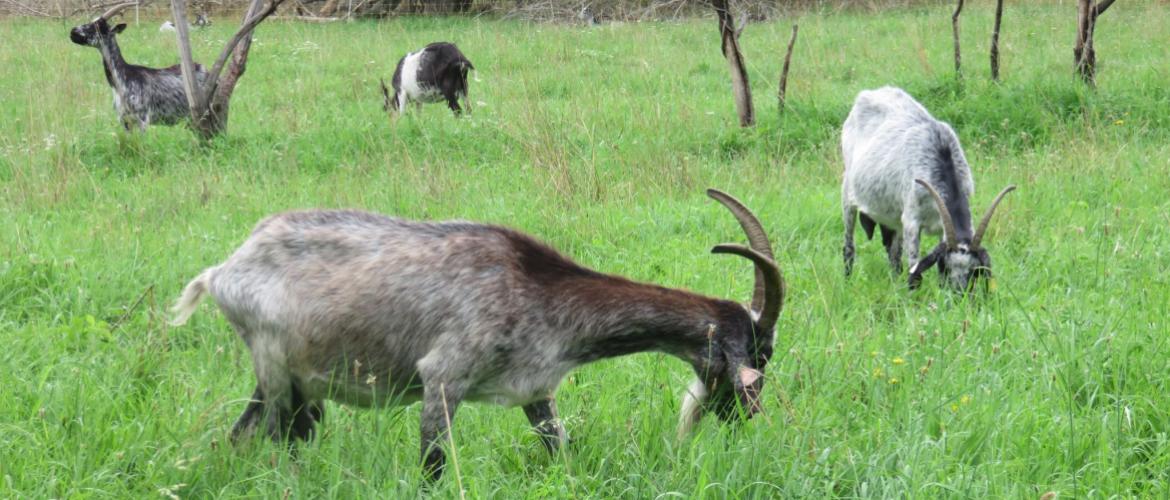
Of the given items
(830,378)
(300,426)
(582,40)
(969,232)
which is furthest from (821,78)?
(300,426)

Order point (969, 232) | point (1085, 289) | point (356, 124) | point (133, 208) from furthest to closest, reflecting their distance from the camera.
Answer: point (356, 124), point (133, 208), point (969, 232), point (1085, 289)

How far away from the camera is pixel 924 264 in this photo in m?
5.87

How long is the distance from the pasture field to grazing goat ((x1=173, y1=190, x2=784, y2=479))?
18cm

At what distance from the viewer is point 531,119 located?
9.05m

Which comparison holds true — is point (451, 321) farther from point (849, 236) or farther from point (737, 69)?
point (737, 69)

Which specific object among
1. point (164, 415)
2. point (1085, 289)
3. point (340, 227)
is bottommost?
point (1085, 289)

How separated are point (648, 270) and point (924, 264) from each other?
59.1 inches

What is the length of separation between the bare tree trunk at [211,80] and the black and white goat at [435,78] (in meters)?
2.65

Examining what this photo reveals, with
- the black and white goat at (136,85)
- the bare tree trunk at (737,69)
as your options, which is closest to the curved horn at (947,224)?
the bare tree trunk at (737,69)

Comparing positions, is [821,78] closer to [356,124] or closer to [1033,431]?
[356,124]

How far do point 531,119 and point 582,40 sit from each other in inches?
295

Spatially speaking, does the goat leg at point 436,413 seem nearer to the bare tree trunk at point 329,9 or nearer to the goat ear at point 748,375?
the goat ear at point 748,375

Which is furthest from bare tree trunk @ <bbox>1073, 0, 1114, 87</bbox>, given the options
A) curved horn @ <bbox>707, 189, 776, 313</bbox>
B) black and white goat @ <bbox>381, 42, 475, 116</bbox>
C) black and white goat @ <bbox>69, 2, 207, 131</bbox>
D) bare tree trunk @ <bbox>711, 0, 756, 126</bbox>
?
black and white goat @ <bbox>69, 2, 207, 131</bbox>

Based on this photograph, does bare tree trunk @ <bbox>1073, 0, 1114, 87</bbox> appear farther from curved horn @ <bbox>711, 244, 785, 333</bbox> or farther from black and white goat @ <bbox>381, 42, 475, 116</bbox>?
curved horn @ <bbox>711, 244, 785, 333</bbox>
